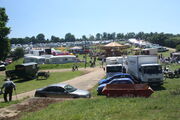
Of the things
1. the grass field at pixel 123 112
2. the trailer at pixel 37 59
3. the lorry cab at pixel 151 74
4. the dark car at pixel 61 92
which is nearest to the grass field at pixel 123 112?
the grass field at pixel 123 112

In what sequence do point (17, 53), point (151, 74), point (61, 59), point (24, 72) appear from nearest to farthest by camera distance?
point (151, 74), point (24, 72), point (61, 59), point (17, 53)

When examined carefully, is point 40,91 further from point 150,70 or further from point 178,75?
point 178,75

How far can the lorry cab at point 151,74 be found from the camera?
73.3 ft

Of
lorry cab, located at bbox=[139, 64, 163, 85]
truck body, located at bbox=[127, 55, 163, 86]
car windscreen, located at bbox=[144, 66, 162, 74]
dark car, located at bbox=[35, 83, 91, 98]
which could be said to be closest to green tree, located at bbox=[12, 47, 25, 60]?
truck body, located at bbox=[127, 55, 163, 86]

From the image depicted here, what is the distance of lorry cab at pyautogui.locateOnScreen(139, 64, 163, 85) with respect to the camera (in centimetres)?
2233

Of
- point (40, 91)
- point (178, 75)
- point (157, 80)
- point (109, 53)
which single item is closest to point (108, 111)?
point (40, 91)

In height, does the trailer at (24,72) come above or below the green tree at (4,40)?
below

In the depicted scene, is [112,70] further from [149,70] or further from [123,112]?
[123,112]

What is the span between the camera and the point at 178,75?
27.4 meters

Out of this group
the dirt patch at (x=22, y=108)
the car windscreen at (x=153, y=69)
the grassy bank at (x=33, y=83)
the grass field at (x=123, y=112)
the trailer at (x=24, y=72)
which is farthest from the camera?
the trailer at (x=24, y=72)

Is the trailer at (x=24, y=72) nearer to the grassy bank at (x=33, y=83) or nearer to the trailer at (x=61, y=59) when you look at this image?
the grassy bank at (x=33, y=83)

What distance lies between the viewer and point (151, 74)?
74.1 feet

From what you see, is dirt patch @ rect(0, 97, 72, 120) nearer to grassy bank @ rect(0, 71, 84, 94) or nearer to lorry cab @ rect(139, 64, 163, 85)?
grassy bank @ rect(0, 71, 84, 94)

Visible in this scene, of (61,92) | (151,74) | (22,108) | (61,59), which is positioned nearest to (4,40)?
(61,92)
